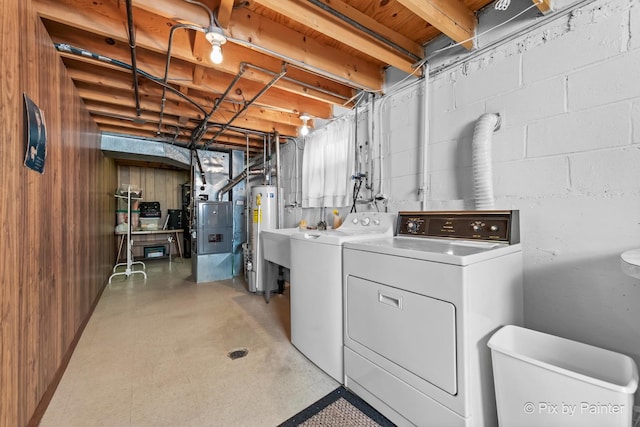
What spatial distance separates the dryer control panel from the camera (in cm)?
146

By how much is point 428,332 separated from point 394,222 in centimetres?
98

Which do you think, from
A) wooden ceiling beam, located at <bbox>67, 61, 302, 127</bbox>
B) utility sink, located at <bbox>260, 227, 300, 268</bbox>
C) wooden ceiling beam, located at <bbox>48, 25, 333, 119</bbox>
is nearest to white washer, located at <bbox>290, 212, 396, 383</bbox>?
utility sink, located at <bbox>260, 227, 300, 268</bbox>

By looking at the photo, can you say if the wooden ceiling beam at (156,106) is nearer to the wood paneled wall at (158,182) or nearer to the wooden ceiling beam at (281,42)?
the wooden ceiling beam at (281,42)

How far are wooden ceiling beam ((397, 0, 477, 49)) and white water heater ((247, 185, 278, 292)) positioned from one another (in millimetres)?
2541

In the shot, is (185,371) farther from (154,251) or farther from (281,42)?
(154,251)

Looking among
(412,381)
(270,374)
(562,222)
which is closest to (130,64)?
(270,374)

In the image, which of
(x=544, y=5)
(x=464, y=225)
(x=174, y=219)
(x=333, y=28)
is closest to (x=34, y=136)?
(x=333, y=28)

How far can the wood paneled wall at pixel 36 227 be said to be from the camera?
1.08 metres

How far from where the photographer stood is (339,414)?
55.1 inches

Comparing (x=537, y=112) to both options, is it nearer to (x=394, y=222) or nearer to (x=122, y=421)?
(x=394, y=222)

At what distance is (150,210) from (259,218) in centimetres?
363

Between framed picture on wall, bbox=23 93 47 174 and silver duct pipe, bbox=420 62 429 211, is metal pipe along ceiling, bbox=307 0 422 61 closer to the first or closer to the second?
silver duct pipe, bbox=420 62 429 211

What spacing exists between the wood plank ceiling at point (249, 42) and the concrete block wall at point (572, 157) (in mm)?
438

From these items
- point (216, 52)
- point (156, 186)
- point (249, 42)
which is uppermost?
point (249, 42)
